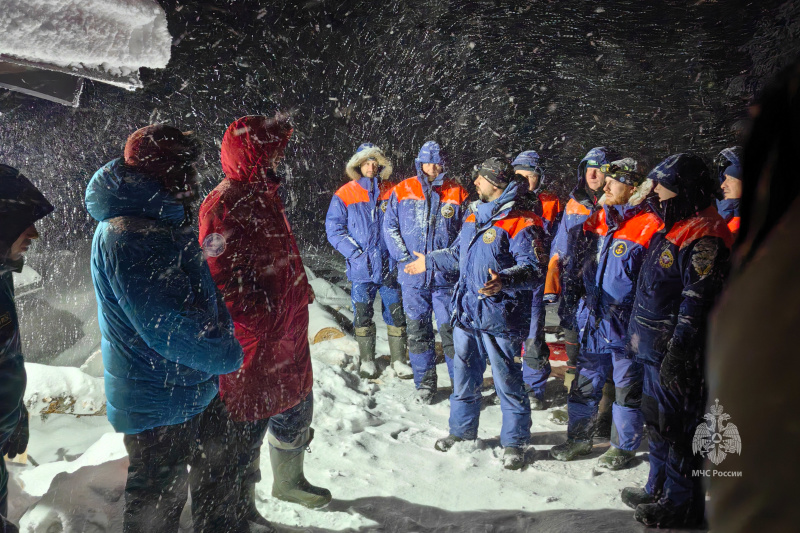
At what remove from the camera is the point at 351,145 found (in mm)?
9562

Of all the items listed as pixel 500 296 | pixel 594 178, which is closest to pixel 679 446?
pixel 500 296

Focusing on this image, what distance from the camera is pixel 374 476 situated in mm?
3277

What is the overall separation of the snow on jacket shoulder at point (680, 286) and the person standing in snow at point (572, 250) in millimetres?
1058

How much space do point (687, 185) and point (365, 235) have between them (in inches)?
119

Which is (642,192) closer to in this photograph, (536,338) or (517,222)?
(517,222)

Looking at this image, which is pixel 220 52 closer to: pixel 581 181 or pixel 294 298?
pixel 581 181

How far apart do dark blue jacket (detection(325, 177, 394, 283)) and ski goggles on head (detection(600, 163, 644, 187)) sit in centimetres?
213

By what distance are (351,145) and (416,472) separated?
7341 millimetres

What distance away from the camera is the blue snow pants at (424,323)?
15.1ft

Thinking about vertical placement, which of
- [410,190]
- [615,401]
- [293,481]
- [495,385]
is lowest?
[293,481]

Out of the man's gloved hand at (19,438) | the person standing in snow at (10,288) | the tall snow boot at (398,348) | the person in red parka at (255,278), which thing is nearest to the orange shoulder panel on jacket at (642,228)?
the person in red parka at (255,278)

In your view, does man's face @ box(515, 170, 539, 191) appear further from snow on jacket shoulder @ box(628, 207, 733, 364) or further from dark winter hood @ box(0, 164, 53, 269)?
dark winter hood @ box(0, 164, 53, 269)

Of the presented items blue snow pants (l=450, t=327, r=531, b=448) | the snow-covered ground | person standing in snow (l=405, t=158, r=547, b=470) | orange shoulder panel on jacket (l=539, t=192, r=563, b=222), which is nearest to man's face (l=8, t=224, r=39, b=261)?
the snow-covered ground

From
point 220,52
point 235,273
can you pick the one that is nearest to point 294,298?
point 235,273
